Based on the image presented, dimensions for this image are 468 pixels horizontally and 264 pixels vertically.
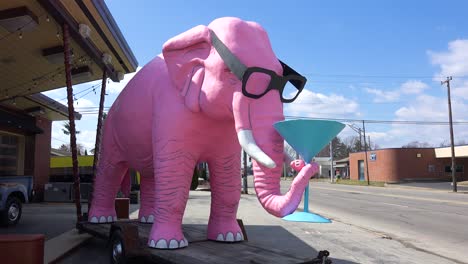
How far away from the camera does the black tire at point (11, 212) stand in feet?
36.5

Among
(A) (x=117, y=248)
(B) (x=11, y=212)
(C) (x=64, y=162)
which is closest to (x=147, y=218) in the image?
(A) (x=117, y=248)

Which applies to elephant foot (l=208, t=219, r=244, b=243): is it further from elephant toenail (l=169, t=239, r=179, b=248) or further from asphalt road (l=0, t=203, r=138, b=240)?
asphalt road (l=0, t=203, r=138, b=240)

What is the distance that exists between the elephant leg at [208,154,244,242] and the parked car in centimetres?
665

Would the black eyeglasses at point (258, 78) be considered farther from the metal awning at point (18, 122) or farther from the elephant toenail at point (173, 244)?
the metal awning at point (18, 122)

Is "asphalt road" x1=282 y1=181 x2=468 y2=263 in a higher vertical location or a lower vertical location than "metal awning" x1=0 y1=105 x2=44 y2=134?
lower

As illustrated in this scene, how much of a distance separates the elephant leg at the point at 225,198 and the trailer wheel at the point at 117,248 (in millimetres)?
1354

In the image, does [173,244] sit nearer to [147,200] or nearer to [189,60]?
[189,60]

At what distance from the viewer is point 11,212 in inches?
451

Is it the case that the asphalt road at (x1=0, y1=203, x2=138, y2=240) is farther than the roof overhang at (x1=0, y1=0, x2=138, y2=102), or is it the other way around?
the asphalt road at (x1=0, y1=203, x2=138, y2=240)

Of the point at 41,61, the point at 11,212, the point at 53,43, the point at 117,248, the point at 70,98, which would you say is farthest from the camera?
the point at 41,61

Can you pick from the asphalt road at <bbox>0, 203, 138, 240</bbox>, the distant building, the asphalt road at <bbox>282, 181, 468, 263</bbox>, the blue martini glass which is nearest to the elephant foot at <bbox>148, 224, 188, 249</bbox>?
the blue martini glass

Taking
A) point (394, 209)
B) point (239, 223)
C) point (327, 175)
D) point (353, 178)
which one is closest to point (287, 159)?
point (239, 223)

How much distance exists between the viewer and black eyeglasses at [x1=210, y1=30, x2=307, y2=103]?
16.5ft

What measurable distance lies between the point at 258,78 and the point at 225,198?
7.90 feet
